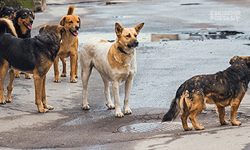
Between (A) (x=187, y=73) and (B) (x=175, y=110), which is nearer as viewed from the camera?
(B) (x=175, y=110)

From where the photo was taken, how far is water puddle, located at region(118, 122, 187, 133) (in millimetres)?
7625

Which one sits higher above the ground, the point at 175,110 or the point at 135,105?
the point at 175,110

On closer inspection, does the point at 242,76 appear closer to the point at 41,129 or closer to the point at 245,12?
the point at 41,129

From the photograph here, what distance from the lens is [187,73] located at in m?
11.3

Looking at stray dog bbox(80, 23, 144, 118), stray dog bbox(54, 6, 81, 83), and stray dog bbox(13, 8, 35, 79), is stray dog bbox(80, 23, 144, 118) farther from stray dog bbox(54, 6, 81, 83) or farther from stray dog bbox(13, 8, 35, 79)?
stray dog bbox(13, 8, 35, 79)

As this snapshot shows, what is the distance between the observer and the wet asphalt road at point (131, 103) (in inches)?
284

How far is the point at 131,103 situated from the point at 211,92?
8.90ft

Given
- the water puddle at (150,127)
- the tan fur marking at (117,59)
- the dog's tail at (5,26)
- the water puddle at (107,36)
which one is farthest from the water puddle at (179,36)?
the water puddle at (150,127)

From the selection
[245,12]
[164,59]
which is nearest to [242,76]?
[164,59]

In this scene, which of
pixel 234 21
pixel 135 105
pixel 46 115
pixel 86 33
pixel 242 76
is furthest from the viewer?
pixel 234 21

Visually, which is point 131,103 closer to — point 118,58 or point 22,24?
point 118,58

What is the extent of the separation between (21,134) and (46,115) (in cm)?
115

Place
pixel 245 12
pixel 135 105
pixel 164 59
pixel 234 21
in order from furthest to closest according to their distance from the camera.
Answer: pixel 245 12
pixel 234 21
pixel 164 59
pixel 135 105

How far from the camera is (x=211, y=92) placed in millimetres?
6914
